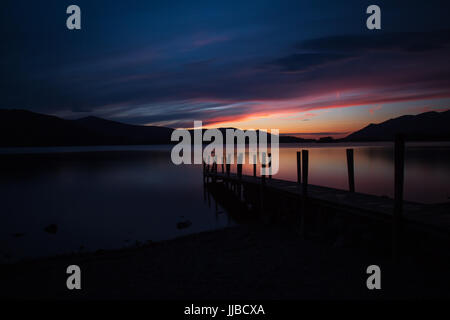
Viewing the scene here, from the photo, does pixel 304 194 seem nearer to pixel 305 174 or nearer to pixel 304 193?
pixel 304 193

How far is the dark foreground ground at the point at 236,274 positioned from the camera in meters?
5.59

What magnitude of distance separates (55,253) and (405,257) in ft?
36.1

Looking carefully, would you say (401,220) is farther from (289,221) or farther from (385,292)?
(289,221)

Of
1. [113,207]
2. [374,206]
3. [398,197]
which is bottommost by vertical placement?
[113,207]

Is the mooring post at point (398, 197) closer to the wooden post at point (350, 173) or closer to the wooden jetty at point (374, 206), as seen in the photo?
the wooden jetty at point (374, 206)

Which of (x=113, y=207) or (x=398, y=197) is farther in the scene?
(x=113, y=207)

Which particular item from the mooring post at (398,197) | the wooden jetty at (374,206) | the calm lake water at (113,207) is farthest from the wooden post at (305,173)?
the calm lake water at (113,207)

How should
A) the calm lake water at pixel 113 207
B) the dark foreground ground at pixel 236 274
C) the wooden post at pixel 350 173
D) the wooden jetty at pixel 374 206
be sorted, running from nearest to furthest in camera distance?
the dark foreground ground at pixel 236 274
the wooden jetty at pixel 374 206
the wooden post at pixel 350 173
the calm lake water at pixel 113 207

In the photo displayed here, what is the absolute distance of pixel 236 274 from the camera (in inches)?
262

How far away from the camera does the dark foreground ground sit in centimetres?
559

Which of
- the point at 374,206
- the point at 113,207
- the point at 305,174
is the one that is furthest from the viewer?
the point at 113,207

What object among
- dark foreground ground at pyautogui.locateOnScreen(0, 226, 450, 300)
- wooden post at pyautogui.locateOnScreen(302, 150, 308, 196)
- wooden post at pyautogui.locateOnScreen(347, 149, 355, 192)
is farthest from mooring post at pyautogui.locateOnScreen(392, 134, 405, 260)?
wooden post at pyautogui.locateOnScreen(347, 149, 355, 192)

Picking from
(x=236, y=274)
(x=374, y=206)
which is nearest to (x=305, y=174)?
(x=374, y=206)
